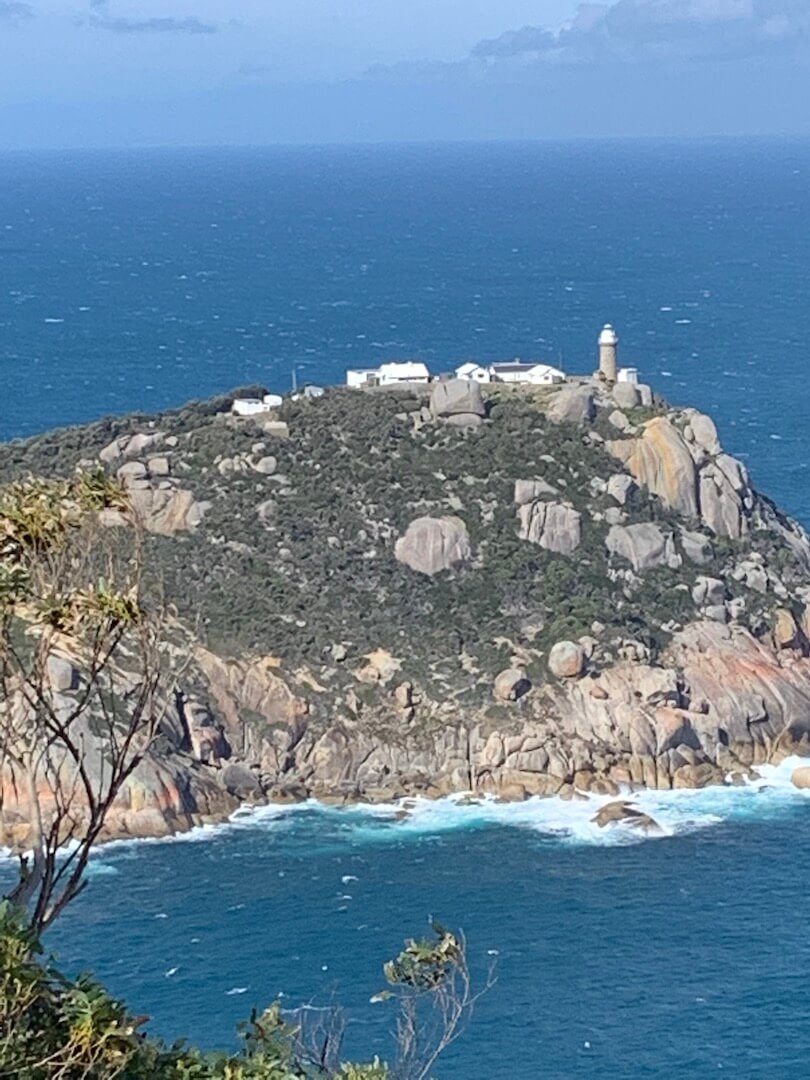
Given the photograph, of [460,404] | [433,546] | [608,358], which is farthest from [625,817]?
[608,358]

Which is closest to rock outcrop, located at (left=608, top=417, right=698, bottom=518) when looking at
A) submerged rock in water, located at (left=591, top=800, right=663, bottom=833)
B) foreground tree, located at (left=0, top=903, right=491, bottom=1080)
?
submerged rock in water, located at (left=591, top=800, right=663, bottom=833)

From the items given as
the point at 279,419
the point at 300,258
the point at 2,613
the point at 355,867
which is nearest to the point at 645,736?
the point at 355,867

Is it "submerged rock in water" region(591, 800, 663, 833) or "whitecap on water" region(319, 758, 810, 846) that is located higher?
"submerged rock in water" region(591, 800, 663, 833)

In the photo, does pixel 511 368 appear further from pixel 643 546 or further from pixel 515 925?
pixel 515 925

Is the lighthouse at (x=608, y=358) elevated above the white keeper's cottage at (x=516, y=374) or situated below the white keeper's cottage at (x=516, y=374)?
above

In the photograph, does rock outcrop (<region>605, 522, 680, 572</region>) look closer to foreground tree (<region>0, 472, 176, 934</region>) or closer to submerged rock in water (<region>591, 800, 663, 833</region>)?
submerged rock in water (<region>591, 800, 663, 833</region>)

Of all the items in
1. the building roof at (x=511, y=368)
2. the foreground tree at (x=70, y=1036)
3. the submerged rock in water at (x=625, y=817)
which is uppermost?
the foreground tree at (x=70, y=1036)

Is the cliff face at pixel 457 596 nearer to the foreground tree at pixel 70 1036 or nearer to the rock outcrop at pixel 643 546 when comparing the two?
the rock outcrop at pixel 643 546

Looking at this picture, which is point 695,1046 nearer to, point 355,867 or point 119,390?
point 355,867

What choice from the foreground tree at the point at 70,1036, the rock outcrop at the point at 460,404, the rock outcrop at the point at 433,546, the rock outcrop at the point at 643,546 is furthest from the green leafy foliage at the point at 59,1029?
the rock outcrop at the point at 460,404
